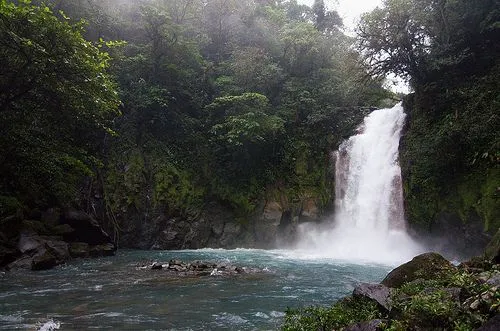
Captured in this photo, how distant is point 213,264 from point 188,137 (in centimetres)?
1269

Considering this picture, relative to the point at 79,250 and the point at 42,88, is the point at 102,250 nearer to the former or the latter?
the point at 79,250

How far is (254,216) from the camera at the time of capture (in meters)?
22.4

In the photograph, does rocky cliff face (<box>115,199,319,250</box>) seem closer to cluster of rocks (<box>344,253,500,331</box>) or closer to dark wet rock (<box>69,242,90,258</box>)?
dark wet rock (<box>69,242,90,258</box>)

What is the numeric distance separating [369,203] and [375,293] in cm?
1425

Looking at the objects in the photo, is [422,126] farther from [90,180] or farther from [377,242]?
[90,180]

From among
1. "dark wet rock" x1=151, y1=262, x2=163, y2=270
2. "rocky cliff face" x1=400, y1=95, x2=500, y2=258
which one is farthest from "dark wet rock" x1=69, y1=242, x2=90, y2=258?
"rocky cliff face" x1=400, y1=95, x2=500, y2=258

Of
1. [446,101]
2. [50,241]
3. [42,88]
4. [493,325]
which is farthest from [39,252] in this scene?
[446,101]

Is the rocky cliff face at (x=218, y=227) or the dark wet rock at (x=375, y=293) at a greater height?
the rocky cliff face at (x=218, y=227)

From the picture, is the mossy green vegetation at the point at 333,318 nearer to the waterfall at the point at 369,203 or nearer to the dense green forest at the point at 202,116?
the waterfall at the point at 369,203

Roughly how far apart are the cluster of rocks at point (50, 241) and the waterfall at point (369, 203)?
10209 mm

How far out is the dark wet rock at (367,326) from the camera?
465 centimetres

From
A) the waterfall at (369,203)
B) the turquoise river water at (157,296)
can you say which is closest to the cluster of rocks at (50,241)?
the turquoise river water at (157,296)

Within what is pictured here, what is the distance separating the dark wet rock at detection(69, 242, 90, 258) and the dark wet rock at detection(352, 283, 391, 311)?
1266cm

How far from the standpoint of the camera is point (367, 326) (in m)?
4.75
